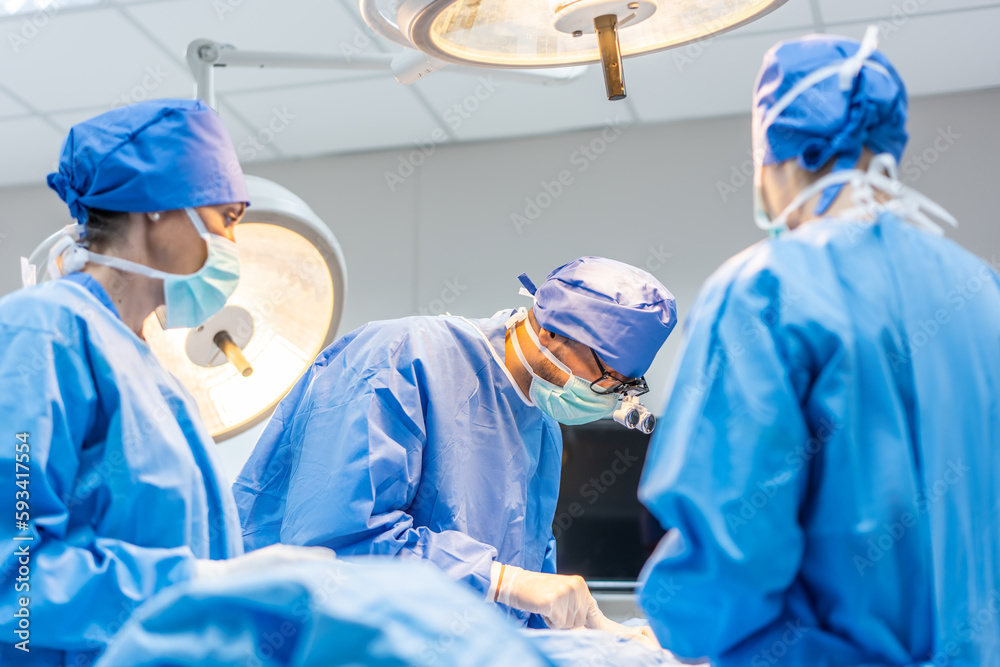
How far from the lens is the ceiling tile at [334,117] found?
12.2ft

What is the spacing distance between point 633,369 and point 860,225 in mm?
906

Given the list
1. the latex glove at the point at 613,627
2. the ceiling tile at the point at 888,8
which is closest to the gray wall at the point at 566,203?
the ceiling tile at the point at 888,8

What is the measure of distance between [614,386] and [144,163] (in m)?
1.00

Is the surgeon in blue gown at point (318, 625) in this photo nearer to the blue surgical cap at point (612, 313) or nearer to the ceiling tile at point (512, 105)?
the blue surgical cap at point (612, 313)

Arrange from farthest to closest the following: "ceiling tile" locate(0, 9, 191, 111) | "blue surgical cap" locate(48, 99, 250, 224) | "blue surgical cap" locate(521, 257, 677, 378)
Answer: "ceiling tile" locate(0, 9, 191, 111) < "blue surgical cap" locate(521, 257, 677, 378) < "blue surgical cap" locate(48, 99, 250, 224)

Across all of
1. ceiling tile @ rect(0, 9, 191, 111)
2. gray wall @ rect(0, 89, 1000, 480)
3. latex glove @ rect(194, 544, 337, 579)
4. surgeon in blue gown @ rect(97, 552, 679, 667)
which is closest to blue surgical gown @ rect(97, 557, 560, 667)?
surgeon in blue gown @ rect(97, 552, 679, 667)

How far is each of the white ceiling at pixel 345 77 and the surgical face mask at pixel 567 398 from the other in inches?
66.4

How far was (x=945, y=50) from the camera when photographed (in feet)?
11.1

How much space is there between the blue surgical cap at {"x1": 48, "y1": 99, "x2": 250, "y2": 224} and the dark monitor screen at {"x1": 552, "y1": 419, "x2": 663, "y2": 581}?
230 cm

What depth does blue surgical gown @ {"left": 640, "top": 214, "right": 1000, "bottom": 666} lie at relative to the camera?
853 millimetres

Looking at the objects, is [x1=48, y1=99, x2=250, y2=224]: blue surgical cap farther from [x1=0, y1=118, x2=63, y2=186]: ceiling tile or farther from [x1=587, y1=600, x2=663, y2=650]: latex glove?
[x1=0, y1=118, x2=63, y2=186]: ceiling tile

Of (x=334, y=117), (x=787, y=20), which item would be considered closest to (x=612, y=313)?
(x=787, y=20)

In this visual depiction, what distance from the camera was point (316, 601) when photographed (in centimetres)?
65

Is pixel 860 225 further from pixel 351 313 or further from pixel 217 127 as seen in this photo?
pixel 351 313
